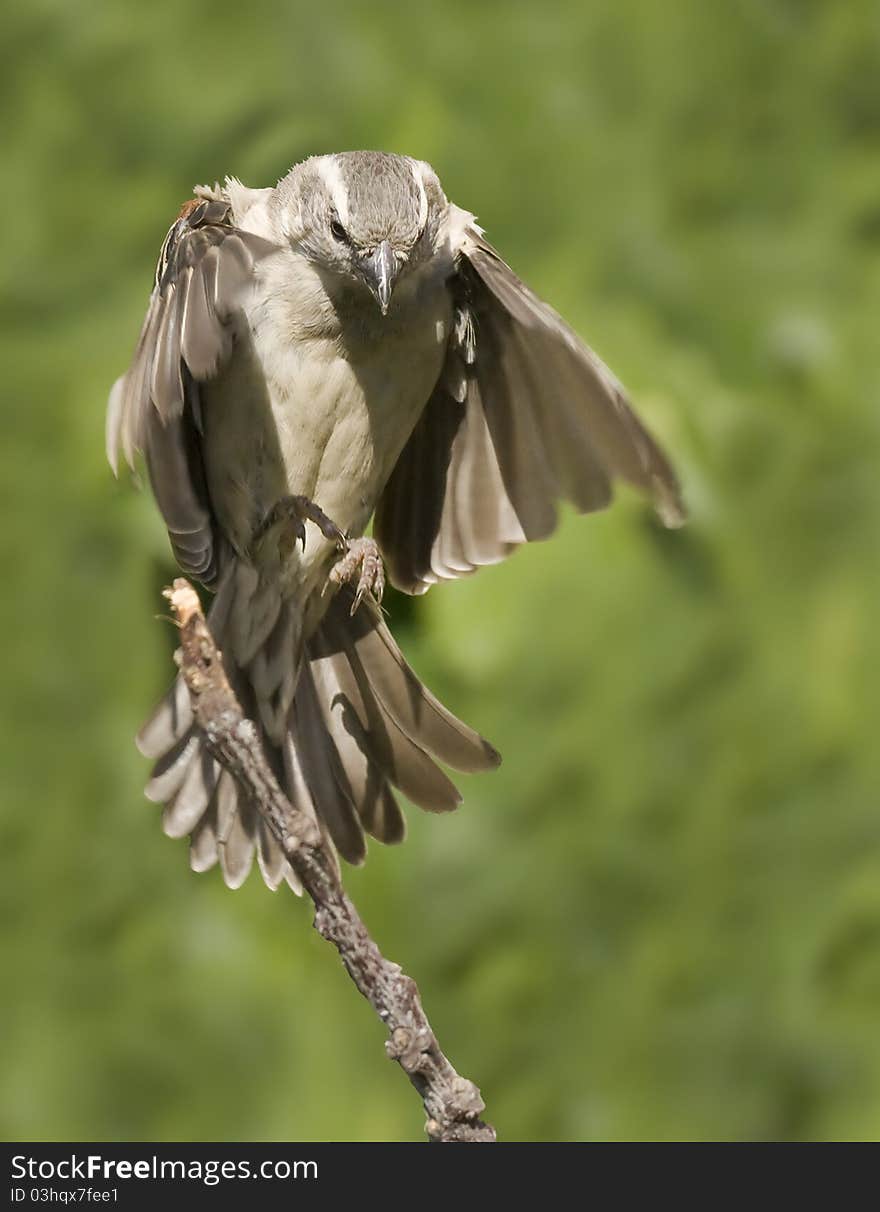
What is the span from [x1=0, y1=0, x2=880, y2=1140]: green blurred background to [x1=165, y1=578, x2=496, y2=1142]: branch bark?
2.04 metres

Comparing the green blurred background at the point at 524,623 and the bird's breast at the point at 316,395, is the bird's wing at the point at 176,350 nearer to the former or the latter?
the bird's breast at the point at 316,395

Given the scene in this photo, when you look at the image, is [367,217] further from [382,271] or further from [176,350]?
[176,350]

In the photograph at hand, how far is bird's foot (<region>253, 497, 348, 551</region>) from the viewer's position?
336cm

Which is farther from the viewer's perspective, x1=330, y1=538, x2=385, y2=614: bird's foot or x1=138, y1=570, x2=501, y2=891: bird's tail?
x1=138, y1=570, x2=501, y2=891: bird's tail

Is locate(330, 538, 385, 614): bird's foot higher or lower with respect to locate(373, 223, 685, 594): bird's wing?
lower

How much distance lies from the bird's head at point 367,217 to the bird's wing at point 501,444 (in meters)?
0.16

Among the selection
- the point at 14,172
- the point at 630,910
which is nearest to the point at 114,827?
the point at 630,910

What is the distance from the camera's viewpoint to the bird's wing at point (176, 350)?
2.92 m

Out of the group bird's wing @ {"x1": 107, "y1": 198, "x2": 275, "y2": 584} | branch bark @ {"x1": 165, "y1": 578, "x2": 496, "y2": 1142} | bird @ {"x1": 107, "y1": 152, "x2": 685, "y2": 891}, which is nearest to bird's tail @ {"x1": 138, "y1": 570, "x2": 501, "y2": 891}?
bird @ {"x1": 107, "y1": 152, "x2": 685, "y2": 891}

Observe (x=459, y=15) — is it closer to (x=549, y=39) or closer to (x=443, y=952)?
(x=549, y=39)

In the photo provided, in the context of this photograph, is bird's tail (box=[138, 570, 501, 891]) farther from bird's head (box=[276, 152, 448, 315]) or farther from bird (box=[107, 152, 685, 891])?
bird's head (box=[276, 152, 448, 315])

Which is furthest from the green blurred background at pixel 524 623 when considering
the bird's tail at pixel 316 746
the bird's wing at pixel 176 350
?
the bird's wing at pixel 176 350

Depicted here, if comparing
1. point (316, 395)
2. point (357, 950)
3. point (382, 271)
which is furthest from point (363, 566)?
point (357, 950)

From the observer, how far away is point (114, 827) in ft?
15.1
